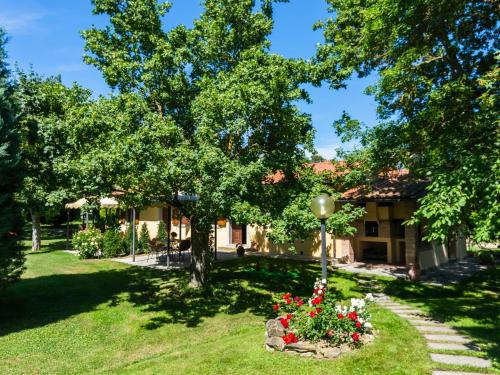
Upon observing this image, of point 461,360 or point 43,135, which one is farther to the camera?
point 43,135

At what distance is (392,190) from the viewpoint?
17.5 m

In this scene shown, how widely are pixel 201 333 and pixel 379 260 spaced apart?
12859 mm

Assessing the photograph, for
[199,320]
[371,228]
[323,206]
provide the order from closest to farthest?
[323,206], [199,320], [371,228]

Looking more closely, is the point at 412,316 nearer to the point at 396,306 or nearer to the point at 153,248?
the point at 396,306

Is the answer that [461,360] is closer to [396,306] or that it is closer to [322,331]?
[322,331]

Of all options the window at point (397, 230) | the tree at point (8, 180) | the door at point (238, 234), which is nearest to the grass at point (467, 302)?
the window at point (397, 230)

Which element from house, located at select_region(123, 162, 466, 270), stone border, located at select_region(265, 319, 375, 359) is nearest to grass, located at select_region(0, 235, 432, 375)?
stone border, located at select_region(265, 319, 375, 359)

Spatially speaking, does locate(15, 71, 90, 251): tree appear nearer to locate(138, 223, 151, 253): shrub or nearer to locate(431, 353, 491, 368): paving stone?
locate(138, 223, 151, 253): shrub

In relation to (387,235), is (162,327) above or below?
below

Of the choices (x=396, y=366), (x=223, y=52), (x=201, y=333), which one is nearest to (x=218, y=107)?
(x=223, y=52)

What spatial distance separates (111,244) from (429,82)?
18978 mm

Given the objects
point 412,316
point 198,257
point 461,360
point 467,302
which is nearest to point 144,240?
point 198,257

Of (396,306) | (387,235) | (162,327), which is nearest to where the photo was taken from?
(162,327)

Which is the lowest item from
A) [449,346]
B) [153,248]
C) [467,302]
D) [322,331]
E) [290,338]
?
[467,302]
